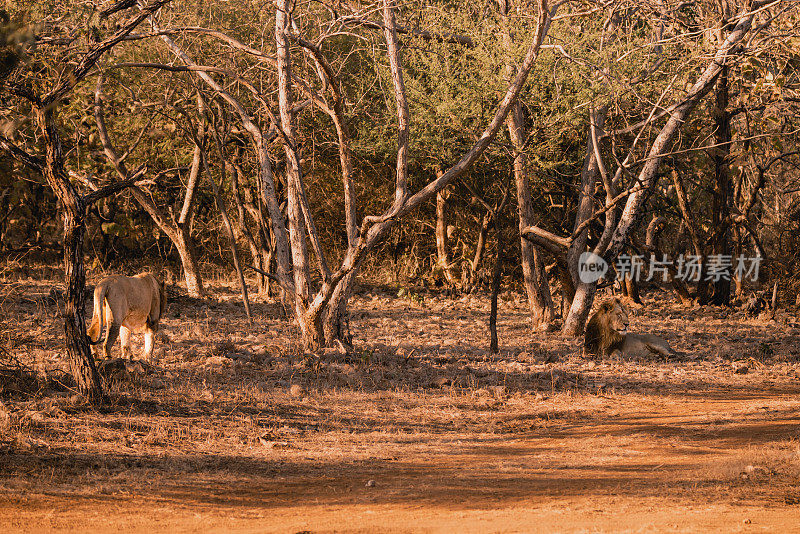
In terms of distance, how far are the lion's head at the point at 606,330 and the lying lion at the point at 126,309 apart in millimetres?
5678

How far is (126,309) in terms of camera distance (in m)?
9.42

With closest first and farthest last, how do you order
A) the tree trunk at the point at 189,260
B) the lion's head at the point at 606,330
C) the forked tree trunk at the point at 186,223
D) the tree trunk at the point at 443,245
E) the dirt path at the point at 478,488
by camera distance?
the dirt path at the point at 478,488 → the lion's head at the point at 606,330 → the forked tree trunk at the point at 186,223 → the tree trunk at the point at 189,260 → the tree trunk at the point at 443,245

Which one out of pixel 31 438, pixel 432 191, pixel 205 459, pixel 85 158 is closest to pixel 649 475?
pixel 205 459

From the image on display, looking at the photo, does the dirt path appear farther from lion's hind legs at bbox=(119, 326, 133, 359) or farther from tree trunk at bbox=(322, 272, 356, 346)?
lion's hind legs at bbox=(119, 326, 133, 359)

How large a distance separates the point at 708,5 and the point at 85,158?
38.6 feet

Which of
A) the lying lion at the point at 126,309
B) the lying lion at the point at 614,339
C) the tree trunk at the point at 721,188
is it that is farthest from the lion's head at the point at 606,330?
the lying lion at the point at 126,309

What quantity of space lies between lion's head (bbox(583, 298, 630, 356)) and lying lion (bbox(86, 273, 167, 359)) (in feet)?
Answer: 18.6

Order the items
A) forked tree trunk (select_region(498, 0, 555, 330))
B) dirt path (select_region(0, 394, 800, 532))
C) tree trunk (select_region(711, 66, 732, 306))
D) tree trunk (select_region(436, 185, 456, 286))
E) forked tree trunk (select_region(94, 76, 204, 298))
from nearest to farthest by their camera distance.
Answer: dirt path (select_region(0, 394, 800, 532)) < forked tree trunk (select_region(498, 0, 555, 330)) < tree trunk (select_region(711, 66, 732, 306)) < forked tree trunk (select_region(94, 76, 204, 298)) < tree trunk (select_region(436, 185, 456, 286))

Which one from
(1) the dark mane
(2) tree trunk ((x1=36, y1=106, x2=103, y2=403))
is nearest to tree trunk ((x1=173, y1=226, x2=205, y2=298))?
(1) the dark mane

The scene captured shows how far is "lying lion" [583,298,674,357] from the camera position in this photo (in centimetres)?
1180

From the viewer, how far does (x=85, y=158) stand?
16625 mm

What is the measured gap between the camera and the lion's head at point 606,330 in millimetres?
11781

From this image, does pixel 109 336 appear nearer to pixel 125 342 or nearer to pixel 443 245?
pixel 125 342

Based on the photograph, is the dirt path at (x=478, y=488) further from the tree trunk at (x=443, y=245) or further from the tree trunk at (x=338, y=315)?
the tree trunk at (x=443, y=245)
